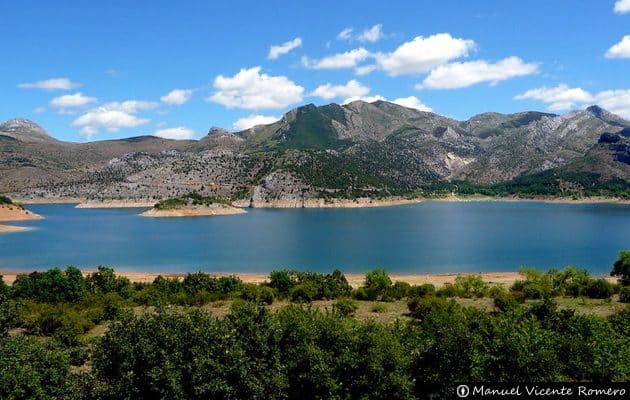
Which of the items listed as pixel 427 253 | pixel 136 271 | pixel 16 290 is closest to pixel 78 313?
pixel 16 290

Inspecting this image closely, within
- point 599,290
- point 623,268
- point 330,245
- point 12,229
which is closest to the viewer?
point 599,290

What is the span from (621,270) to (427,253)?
29.1 meters

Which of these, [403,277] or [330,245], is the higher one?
[330,245]

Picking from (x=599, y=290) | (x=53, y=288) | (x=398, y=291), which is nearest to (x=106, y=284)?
(x=53, y=288)

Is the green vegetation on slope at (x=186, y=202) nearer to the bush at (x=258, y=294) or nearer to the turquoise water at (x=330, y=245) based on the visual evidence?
the turquoise water at (x=330, y=245)

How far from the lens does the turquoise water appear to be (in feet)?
240

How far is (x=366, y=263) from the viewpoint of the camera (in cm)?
7281

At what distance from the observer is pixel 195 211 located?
558 feet

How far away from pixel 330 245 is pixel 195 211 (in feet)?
294

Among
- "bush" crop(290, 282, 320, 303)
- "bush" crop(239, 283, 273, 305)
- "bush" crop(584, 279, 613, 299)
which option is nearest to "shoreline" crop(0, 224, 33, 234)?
"bush" crop(239, 283, 273, 305)

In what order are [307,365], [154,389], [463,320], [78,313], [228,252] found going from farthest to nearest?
[228,252], [78,313], [463,320], [307,365], [154,389]

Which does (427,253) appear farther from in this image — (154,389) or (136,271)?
(154,389)

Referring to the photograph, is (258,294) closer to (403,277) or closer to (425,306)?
(425,306)

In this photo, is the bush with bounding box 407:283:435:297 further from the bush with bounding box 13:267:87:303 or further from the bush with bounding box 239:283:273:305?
the bush with bounding box 13:267:87:303
